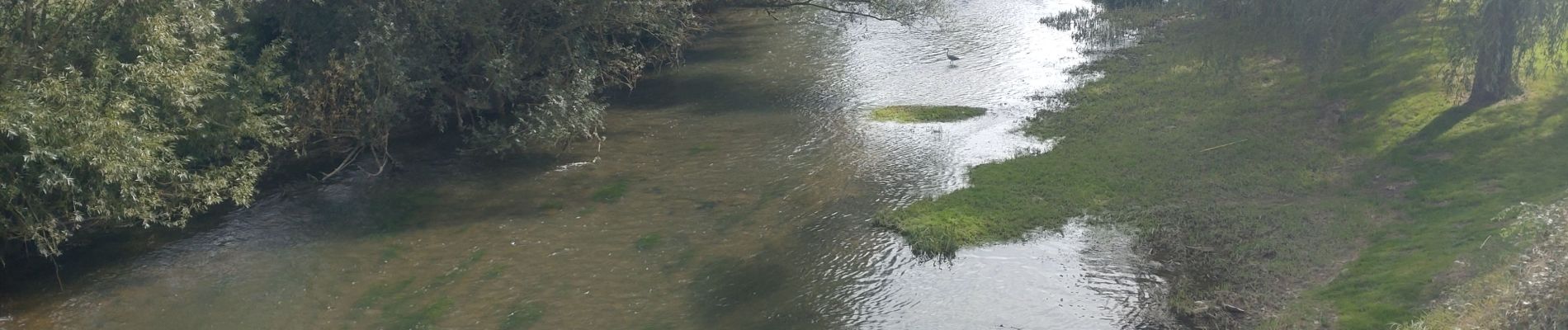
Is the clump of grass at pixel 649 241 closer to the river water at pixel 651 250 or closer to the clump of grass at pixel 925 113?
the river water at pixel 651 250

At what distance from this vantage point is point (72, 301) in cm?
1969

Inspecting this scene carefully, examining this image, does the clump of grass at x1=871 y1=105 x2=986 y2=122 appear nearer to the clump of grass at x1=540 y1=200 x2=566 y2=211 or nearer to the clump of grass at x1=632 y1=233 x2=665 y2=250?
the clump of grass at x1=540 y1=200 x2=566 y2=211

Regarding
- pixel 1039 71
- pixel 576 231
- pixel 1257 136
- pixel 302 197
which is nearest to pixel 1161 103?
pixel 1257 136

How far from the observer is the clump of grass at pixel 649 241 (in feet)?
71.2

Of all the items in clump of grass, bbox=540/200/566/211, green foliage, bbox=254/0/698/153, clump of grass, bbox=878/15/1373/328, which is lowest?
clump of grass, bbox=878/15/1373/328

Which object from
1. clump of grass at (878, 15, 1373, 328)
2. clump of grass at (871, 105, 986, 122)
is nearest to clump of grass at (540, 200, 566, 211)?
clump of grass at (878, 15, 1373, 328)

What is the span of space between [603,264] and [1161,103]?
14.2 m

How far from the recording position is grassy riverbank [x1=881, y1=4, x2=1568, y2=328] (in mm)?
17125

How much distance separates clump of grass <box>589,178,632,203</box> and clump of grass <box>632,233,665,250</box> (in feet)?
8.37

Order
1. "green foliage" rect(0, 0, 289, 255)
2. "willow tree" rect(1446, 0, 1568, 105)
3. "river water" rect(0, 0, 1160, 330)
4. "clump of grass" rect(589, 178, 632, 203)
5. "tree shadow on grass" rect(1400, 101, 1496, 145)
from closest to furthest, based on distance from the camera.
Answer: "green foliage" rect(0, 0, 289, 255) < "river water" rect(0, 0, 1160, 330) < "willow tree" rect(1446, 0, 1568, 105) < "tree shadow on grass" rect(1400, 101, 1496, 145) < "clump of grass" rect(589, 178, 632, 203)

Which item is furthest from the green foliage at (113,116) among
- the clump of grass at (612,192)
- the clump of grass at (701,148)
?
the clump of grass at (701,148)

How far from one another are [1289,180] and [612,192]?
1286cm

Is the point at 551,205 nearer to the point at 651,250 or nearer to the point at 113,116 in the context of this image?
the point at 651,250

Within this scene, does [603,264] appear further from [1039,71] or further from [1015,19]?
[1015,19]
